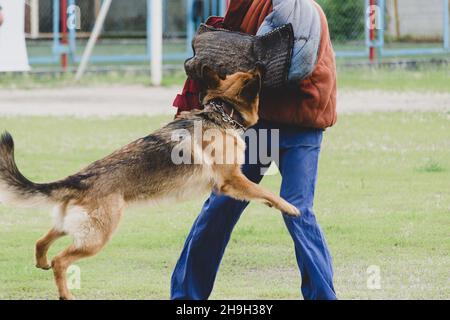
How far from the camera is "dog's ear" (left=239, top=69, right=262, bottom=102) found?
635 cm

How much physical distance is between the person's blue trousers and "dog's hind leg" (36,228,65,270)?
0.75m

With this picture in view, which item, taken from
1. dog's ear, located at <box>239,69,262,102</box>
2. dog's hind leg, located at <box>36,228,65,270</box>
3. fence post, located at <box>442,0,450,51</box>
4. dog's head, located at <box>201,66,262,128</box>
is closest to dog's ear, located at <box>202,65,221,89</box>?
dog's head, located at <box>201,66,262,128</box>

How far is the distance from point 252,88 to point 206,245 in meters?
0.95

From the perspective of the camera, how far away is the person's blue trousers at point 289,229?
20.8 ft

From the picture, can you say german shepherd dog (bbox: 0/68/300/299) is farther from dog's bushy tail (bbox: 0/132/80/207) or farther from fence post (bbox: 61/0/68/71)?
fence post (bbox: 61/0/68/71)

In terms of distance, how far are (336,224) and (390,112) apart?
7.66m

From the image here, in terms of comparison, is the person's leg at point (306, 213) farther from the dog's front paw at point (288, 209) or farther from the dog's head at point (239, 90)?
the dog's head at point (239, 90)

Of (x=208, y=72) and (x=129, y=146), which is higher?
(x=208, y=72)

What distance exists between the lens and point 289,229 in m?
6.43

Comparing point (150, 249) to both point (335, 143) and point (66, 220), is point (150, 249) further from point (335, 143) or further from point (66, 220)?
point (335, 143)

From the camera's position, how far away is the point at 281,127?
6.46m

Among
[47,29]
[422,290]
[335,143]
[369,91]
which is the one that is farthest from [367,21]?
[422,290]

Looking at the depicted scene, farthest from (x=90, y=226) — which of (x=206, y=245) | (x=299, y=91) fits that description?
(x=299, y=91)

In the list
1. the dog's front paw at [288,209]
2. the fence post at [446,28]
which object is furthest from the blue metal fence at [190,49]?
the dog's front paw at [288,209]
